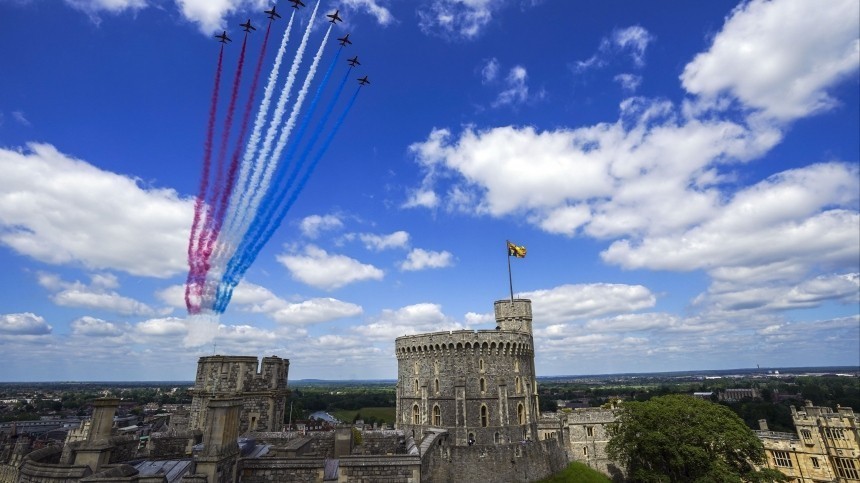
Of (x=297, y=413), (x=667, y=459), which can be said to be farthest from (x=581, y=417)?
(x=297, y=413)

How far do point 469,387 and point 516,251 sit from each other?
68.9 ft

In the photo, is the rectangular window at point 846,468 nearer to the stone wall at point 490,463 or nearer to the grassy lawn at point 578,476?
the grassy lawn at point 578,476

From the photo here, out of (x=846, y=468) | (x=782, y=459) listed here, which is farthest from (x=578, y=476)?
(x=846, y=468)

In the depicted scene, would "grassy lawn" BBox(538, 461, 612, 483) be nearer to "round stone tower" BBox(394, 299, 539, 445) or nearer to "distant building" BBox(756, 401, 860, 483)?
"round stone tower" BBox(394, 299, 539, 445)

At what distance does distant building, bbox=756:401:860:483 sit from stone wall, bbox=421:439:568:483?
22421 millimetres

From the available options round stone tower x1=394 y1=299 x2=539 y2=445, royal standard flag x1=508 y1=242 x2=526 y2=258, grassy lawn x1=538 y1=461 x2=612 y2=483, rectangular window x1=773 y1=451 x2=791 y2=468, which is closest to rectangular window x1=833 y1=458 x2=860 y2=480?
rectangular window x1=773 y1=451 x2=791 y2=468

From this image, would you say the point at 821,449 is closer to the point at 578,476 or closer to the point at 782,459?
the point at 782,459

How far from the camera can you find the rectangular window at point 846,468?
43981mm

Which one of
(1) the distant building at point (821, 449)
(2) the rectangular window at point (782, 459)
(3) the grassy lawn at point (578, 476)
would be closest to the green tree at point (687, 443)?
(3) the grassy lawn at point (578, 476)

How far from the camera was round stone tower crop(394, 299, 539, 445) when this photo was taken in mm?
48219

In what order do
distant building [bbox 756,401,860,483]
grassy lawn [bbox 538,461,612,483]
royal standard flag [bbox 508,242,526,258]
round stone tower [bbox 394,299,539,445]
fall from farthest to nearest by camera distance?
1. royal standard flag [bbox 508,242,526,258]
2. round stone tower [bbox 394,299,539,445]
3. grassy lawn [bbox 538,461,612,483]
4. distant building [bbox 756,401,860,483]

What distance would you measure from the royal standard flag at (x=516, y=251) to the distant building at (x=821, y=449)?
3402cm

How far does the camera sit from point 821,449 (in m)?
46.5

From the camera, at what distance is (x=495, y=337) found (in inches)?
1994
